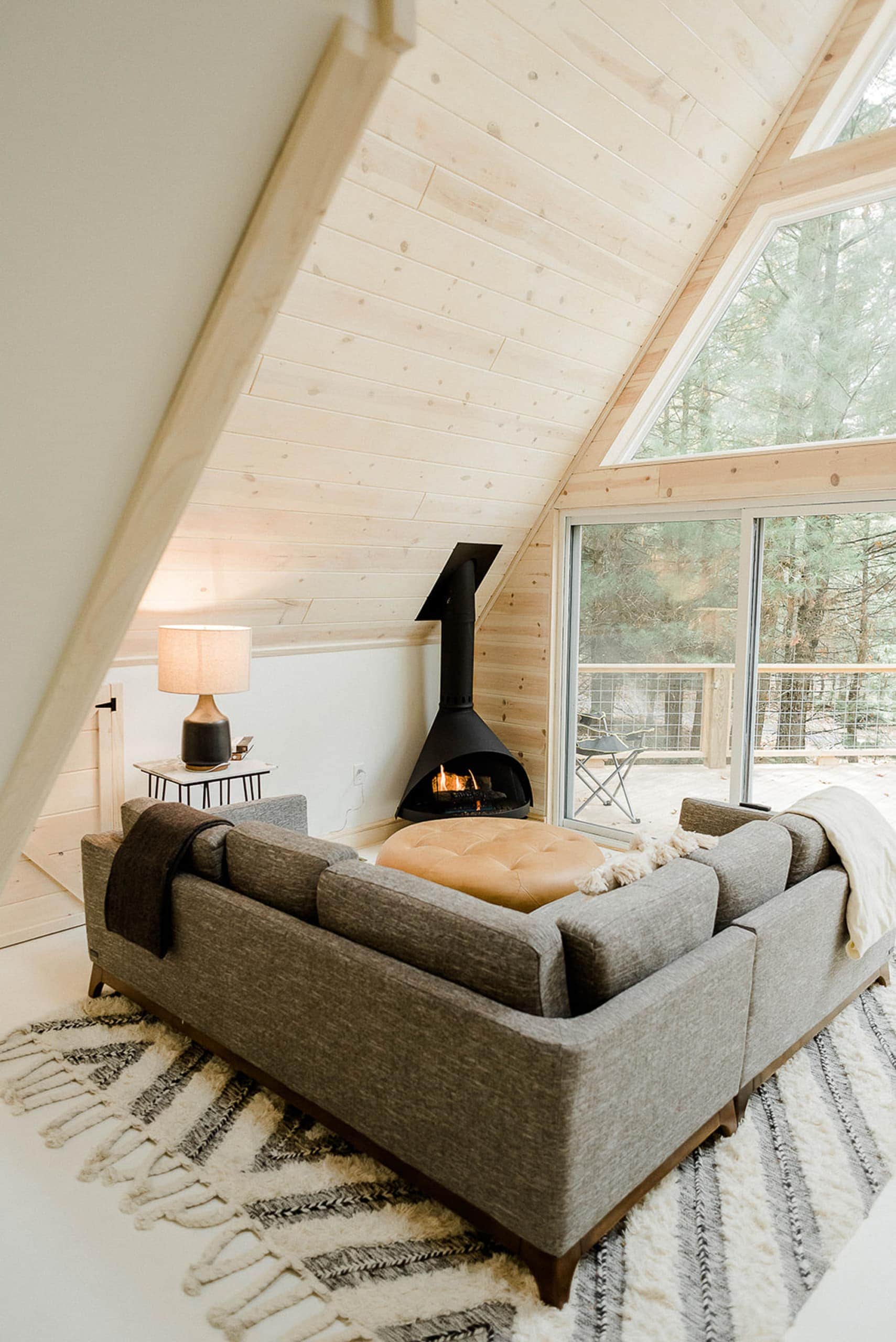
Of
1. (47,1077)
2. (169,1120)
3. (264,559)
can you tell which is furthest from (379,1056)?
(264,559)

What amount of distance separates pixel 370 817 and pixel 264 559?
5.76 feet

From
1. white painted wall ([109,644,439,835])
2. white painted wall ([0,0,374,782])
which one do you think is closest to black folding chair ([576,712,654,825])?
white painted wall ([109,644,439,835])

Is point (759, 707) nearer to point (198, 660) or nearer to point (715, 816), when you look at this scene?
point (715, 816)

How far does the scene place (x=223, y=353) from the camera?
65 cm

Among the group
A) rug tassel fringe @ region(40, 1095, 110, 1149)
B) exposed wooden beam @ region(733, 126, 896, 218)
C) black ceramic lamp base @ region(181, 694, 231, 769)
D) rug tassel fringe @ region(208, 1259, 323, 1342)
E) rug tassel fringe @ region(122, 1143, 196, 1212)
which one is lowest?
rug tassel fringe @ region(208, 1259, 323, 1342)

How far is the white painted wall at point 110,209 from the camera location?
0.48m

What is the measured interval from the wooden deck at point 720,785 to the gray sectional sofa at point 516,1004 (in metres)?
1.34

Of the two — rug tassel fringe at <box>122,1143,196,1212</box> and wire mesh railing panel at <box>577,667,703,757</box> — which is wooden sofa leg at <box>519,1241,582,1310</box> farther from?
wire mesh railing panel at <box>577,667,703,757</box>

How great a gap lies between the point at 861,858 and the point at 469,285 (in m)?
2.41

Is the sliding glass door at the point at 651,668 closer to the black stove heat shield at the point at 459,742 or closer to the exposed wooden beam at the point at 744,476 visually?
the exposed wooden beam at the point at 744,476

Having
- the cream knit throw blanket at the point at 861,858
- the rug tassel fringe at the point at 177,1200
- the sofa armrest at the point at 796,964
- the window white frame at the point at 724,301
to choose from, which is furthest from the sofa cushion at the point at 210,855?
the window white frame at the point at 724,301

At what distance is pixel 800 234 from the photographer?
160 inches

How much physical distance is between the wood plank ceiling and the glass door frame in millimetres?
522

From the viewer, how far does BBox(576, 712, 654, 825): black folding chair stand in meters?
4.97
